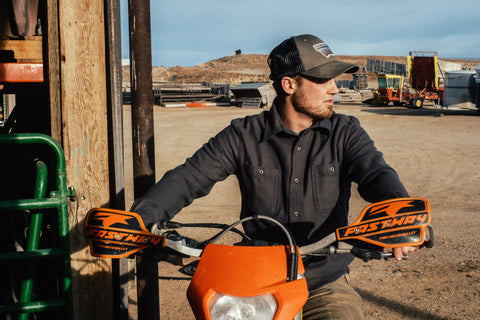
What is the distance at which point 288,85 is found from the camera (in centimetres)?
278

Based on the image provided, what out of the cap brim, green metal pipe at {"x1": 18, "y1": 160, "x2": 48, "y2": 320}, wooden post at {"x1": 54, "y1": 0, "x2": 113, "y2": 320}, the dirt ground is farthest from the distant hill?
the cap brim

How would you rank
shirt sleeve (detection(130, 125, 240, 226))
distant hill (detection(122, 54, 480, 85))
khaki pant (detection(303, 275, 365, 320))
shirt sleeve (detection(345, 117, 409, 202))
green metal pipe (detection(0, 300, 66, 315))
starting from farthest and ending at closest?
1. distant hill (detection(122, 54, 480, 85))
2. green metal pipe (detection(0, 300, 66, 315))
3. shirt sleeve (detection(130, 125, 240, 226))
4. shirt sleeve (detection(345, 117, 409, 202))
5. khaki pant (detection(303, 275, 365, 320))

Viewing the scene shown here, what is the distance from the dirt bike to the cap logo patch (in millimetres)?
1129

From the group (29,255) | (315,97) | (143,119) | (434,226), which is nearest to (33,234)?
(29,255)

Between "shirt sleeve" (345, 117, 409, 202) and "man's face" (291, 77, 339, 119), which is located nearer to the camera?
"shirt sleeve" (345, 117, 409, 202)

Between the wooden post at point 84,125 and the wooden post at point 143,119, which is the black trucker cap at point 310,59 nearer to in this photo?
the wooden post at point 143,119

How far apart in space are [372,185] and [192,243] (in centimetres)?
101

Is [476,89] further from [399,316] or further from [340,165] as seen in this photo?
[340,165]

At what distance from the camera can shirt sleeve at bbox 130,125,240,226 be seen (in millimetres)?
2459

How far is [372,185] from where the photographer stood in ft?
8.04

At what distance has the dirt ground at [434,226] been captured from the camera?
14.4ft

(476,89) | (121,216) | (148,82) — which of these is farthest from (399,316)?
(476,89)

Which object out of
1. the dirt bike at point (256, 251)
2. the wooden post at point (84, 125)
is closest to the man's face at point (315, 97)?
the dirt bike at point (256, 251)

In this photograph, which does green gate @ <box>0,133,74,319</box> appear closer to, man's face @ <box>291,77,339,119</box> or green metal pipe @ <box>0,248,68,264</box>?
green metal pipe @ <box>0,248,68,264</box>
